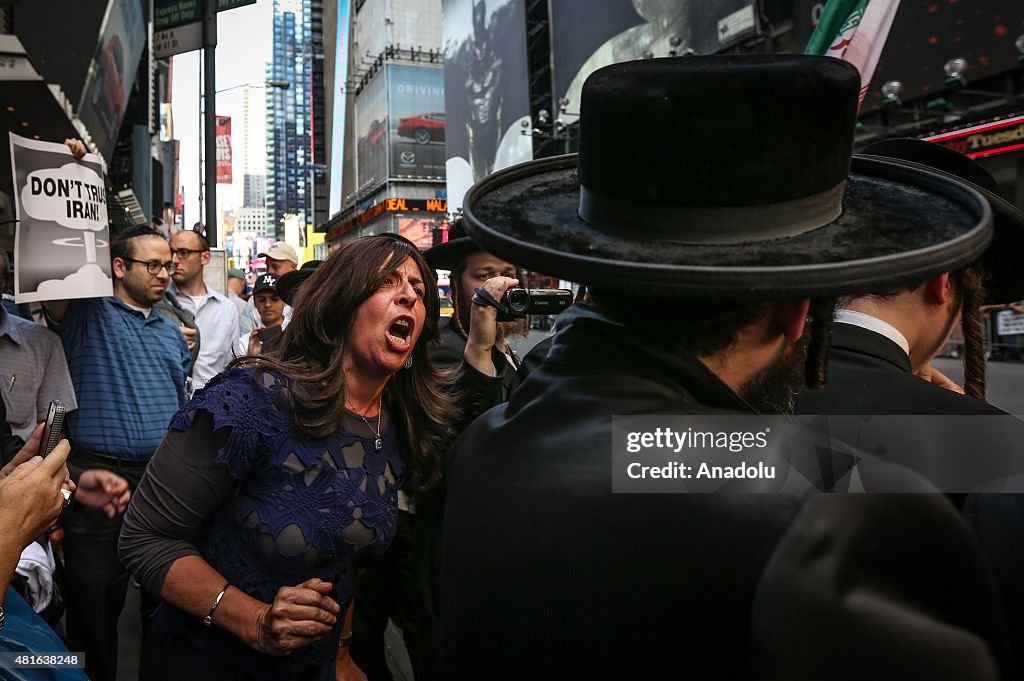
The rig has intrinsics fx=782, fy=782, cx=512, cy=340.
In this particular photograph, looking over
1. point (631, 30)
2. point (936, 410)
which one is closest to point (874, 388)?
point (936, 410)

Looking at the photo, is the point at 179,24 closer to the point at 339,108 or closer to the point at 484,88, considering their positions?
the point at 484,88

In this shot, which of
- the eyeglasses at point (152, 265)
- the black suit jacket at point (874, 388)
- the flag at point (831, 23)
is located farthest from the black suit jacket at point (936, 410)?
the flag at point (831, 23)

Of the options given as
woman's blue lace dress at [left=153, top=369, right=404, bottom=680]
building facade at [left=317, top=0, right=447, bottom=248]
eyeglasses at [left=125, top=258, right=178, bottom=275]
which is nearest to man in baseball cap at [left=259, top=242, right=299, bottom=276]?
eyeglasses at [left=125, top=258, right=178, bottom=275]

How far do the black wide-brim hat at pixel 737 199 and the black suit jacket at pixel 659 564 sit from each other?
0.13m

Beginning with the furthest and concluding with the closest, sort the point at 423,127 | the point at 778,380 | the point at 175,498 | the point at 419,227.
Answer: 1. the point at 423,127
2. the point at 419,227
3. the point at 175,498
4. the point at 778,380

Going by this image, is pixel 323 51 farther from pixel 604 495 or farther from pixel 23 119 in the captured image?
pixel 604 495

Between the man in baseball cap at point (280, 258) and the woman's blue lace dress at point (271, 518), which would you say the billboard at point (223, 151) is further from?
the woman's blue lace dress at point (271, 518)

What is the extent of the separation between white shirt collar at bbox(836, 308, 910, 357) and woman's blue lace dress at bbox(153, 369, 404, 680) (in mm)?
1386

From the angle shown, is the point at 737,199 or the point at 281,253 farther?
the point at 281,253

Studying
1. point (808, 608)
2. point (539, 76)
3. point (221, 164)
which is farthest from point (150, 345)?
point (221, 164)

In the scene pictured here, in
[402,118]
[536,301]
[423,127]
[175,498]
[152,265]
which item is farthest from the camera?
[423,127]

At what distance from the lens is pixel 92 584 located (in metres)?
3.69

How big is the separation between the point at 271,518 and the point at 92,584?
2.17m

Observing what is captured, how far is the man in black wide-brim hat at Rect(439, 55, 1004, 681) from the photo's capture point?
0.85m
